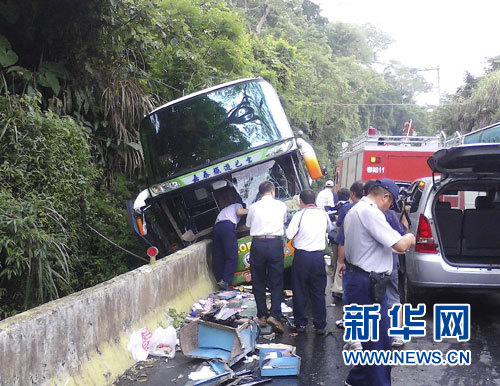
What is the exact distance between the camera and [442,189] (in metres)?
7.04

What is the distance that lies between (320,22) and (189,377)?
39149 millimetres

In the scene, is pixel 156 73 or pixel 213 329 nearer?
pixel 213 329

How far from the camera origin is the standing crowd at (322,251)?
443 centimetres

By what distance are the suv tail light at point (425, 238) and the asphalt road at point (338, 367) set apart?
0.97m

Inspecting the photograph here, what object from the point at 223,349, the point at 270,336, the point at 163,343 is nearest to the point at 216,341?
the point at 223,349

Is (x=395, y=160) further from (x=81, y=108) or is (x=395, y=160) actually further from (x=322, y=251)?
(x=322, y=251)

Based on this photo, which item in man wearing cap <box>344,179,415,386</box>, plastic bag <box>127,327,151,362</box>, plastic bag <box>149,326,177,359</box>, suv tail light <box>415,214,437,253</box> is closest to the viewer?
man wearing cap <box>344,179,415,386</box>

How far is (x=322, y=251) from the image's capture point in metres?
6.57

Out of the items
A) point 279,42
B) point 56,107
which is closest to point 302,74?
point 279,42

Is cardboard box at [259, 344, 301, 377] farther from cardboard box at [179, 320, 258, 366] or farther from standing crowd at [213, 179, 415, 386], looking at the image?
standing crowd at [213, 179, 415, 386]

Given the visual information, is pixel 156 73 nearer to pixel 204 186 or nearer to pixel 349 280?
pixel 204 186

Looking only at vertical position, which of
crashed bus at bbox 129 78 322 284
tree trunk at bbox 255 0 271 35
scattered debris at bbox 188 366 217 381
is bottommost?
scattered debris at bbox 188 366 217 381

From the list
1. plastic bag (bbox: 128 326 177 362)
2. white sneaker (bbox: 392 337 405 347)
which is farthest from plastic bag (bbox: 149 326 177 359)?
white sneaker (bbox: 392 337 405 347)

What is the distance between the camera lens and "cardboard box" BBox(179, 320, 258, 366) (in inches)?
216
